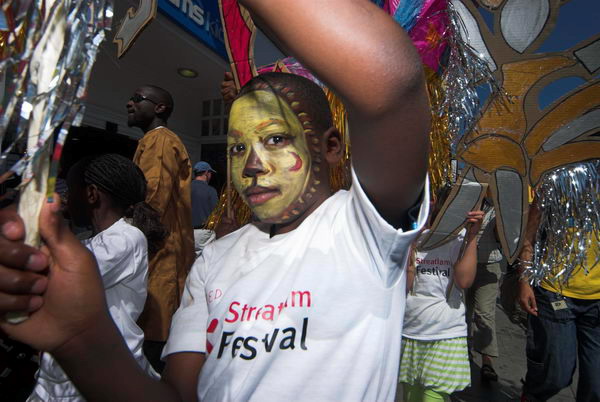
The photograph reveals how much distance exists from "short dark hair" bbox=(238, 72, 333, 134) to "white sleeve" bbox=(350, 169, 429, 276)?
1.01 ft

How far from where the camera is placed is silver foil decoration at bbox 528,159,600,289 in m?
1.71

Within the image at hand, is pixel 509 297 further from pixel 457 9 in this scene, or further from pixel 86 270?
pixel 86 270

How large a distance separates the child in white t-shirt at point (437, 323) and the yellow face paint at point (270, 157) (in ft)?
4.61

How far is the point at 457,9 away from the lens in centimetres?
144

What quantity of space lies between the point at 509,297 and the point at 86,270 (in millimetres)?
3256

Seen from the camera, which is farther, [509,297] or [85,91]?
[509,297]

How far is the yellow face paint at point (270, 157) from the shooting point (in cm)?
95

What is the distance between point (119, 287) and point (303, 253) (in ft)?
3.68

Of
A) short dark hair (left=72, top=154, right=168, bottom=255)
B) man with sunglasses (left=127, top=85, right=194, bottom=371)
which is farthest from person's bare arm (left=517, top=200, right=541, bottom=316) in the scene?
man with sunglasses (left=127, top=85, right=194, bottom=371)

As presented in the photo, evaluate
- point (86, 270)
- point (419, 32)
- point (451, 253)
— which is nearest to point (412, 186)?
point (86, 270)

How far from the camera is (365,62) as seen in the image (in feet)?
1.78

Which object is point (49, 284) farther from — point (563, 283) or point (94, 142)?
point (94, 142)

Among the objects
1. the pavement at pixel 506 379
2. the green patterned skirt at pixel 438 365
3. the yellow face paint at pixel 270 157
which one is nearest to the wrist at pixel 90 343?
the yellow face paint at pixel 270 157

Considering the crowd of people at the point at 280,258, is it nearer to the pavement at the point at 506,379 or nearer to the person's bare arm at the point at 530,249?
the person's bare arm at the point at 530,249
